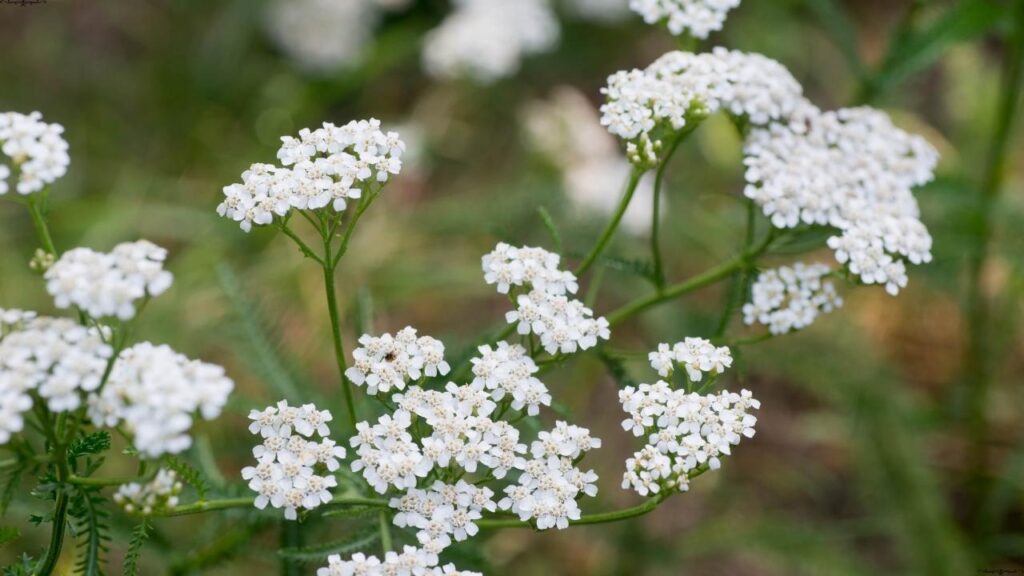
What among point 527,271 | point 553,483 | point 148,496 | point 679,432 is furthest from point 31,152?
point 679,432

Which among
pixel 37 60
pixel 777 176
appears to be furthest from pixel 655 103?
pixel 37 60

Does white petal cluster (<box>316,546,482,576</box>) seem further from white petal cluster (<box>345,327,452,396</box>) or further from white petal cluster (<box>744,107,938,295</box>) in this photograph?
white petal cluster (<box>744,107,938,295</box>)

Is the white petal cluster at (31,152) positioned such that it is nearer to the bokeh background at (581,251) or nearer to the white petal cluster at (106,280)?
the white petal cluster at (106,280)

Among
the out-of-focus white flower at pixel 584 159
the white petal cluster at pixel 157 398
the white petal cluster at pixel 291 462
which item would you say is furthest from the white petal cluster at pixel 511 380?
the out-of-focus white flower at pixel 584 159

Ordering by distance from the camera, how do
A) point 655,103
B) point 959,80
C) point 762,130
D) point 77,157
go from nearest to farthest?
point 655,103, point 762,130, point 959,80, point 77,157

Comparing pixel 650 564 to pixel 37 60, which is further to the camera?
pixel 37 60

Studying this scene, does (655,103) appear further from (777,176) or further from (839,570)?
(839,570)

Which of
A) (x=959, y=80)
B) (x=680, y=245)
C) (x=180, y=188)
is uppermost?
(x=180, y=188)
